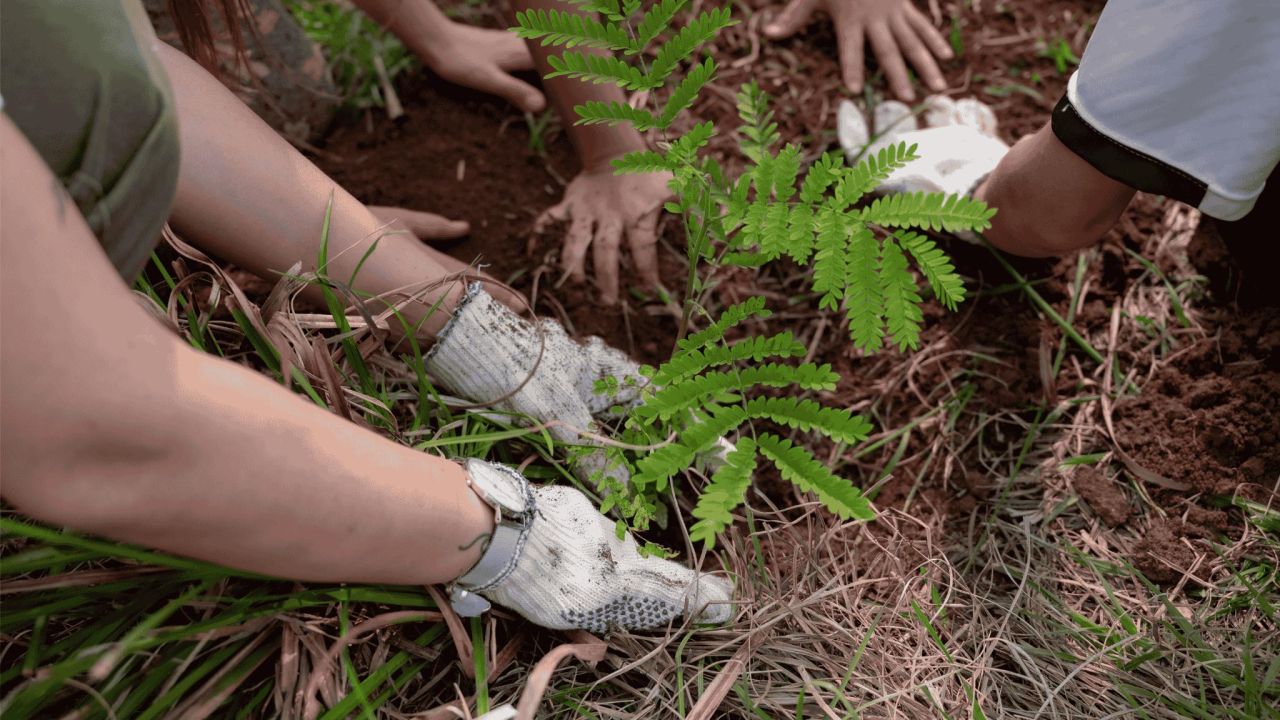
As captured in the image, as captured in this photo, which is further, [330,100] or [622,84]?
[330,100]

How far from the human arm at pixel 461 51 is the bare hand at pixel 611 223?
339 mm

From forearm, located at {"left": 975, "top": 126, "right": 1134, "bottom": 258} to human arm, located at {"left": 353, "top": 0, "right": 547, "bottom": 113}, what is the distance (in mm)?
1129

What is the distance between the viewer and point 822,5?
7.47ft

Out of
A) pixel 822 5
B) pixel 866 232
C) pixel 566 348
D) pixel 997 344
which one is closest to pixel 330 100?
pixel 566 348

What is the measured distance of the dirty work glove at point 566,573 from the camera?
4.25 feet

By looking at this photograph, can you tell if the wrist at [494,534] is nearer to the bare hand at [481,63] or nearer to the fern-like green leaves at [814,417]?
the fern-like green leaves at [814,417]

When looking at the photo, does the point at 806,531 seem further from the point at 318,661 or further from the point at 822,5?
the point at 822,5

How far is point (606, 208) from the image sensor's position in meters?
1.96

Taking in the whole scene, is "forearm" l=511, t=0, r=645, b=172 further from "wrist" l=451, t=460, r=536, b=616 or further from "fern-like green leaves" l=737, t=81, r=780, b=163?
"wrist" l=451, t=460, r=536, b=616

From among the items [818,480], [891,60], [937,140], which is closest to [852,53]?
[891,60]

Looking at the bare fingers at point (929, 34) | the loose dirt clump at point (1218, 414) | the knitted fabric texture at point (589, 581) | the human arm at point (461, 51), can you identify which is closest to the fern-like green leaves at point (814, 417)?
the knitted fabric texture at point (589, 581)

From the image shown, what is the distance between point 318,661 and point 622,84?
1.02m

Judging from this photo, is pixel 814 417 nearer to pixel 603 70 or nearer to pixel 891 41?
pixel 603 70

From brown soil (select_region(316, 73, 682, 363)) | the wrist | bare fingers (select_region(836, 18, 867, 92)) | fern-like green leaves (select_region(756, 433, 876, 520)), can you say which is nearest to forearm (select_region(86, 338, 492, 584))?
the wrist
